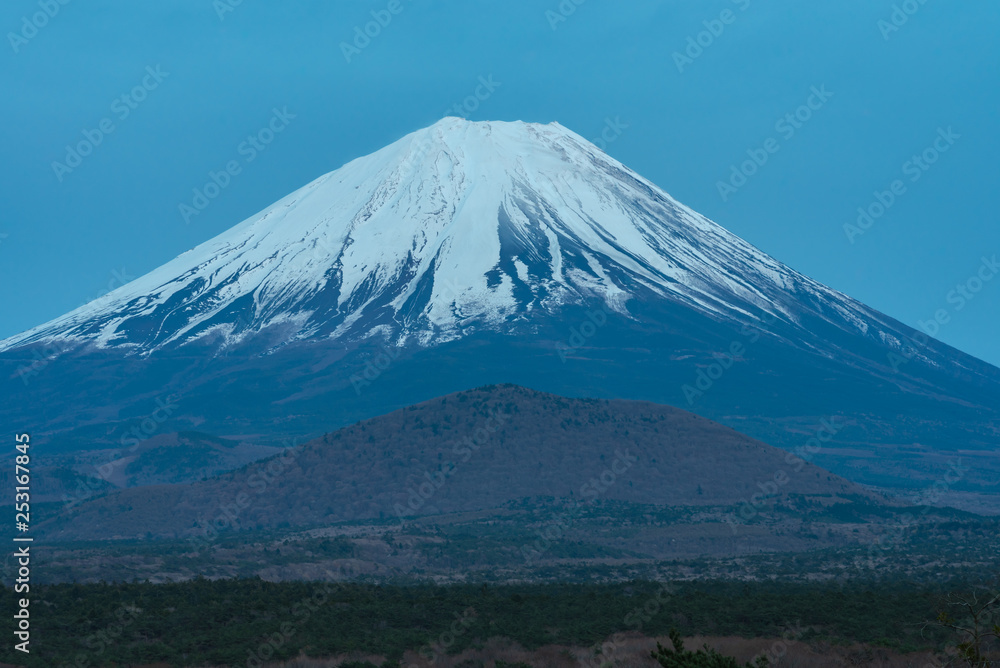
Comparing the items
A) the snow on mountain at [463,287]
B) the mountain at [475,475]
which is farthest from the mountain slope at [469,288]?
the mountain at [475,475]

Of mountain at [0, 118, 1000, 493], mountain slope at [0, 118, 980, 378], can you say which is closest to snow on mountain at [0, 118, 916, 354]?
Result: mountain slope at [0, 118, 980, 378]

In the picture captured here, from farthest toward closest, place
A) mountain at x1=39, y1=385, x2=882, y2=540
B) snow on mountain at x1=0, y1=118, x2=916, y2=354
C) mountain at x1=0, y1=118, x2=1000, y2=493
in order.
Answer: snow on mountain at x1=0, y1=118, x2=916, y2=354 < mountain at x1=0, y1=118, x2=1000, y2=493 < mountain at x1=39, y1=385, x2=882, y2=540

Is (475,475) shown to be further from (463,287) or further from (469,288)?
(463,287)

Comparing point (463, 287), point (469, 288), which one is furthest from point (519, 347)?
point (463, 287)

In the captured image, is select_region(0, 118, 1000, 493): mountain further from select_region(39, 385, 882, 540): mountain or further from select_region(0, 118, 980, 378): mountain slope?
select_region(39, 385, 882, 540): mountain

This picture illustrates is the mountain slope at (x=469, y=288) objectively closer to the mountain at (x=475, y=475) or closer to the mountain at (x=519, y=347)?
the mountain at (x=519, y=347)

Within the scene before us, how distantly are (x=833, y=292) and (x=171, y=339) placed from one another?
112895 millimetres

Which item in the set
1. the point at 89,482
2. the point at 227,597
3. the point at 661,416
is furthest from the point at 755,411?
the point at 227,597

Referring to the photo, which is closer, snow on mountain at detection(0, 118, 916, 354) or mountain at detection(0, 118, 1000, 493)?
mountain at detection(0, 118, 1000, 493)

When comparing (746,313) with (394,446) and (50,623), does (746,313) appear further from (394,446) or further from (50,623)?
(50,623)

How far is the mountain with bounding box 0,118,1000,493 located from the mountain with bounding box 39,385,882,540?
1226 inches

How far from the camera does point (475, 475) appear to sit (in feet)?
283

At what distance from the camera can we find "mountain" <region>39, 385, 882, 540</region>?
81688 mm

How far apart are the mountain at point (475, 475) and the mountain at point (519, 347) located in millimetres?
31145
